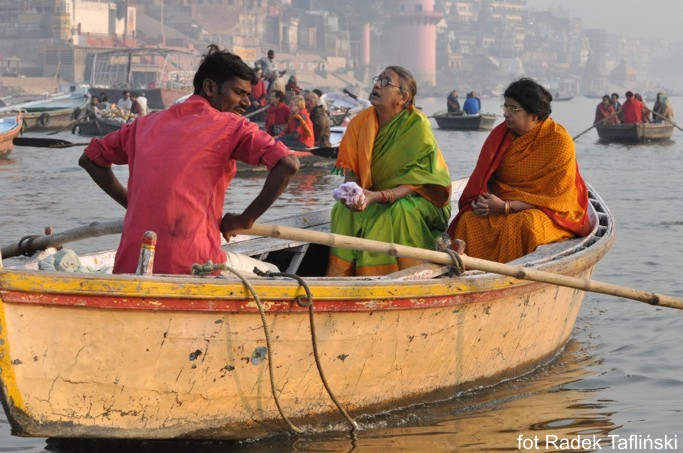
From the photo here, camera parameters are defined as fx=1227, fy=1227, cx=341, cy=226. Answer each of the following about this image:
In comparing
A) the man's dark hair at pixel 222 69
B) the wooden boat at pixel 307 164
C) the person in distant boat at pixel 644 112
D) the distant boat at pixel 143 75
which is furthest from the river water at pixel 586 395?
the distant boat at pixel 143 75

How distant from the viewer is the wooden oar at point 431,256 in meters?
4.30

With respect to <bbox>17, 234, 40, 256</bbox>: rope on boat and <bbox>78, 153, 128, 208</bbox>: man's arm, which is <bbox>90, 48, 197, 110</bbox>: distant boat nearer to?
<bbox>17, 234, 40, 256</bbox>: rope on boat

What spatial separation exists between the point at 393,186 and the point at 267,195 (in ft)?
5.31

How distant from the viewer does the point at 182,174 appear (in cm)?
412

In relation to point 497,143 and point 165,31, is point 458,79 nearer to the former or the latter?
point 165,31

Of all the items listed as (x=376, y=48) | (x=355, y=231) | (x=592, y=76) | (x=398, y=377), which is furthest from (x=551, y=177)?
(x=592, y=76)

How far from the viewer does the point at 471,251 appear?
5840 mm

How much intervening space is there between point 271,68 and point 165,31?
69.2 m

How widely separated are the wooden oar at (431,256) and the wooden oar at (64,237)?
2.18 ft

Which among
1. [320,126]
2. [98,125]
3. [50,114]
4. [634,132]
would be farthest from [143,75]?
[320,126]

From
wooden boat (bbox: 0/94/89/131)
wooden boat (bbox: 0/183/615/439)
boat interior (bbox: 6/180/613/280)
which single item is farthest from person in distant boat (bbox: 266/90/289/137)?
wooden boat (bbox: 0/94/89/131)

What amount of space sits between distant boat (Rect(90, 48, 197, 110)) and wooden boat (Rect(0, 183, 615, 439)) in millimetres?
30546

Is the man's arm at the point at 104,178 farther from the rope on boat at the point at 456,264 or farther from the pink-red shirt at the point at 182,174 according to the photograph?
the rope on boat at the point at 456,264

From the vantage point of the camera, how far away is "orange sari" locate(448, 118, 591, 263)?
5.74 meters
